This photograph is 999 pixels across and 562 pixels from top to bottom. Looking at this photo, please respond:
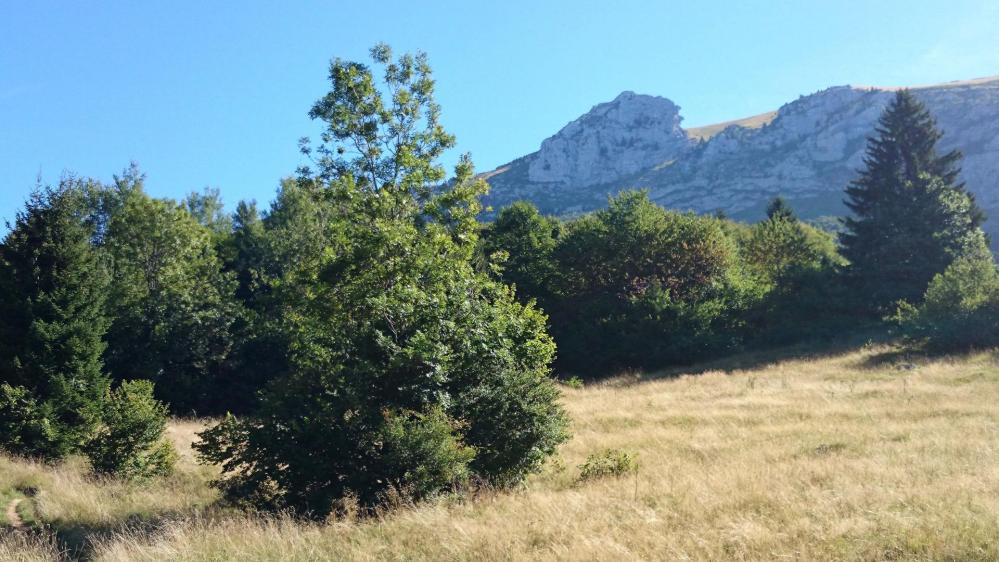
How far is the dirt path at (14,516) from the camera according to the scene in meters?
10.6

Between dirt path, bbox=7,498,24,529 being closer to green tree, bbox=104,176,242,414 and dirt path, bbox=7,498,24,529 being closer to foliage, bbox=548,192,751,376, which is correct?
green tree, bbox=104,176,242,414

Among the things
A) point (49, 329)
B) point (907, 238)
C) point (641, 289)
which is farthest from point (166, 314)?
point (907, 238)

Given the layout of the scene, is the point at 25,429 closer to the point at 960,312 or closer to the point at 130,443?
the point at 130,443

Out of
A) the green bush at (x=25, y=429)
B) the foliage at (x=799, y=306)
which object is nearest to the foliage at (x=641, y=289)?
the foliage at (x=799, y=306)

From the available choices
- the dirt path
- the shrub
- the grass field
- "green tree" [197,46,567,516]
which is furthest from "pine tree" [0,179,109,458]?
the shrub

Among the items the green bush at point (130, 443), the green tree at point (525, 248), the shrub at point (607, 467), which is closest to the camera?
the shrub at point (607, 467)

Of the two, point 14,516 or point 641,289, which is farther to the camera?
point 641,289

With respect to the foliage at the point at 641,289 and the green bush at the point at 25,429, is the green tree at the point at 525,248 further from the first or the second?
the green bush at the point at 25,429

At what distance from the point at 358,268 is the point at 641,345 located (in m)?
30.4

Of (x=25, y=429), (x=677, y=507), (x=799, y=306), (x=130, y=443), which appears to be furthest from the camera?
(x=799, y=306)

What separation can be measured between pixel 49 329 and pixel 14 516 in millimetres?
9743

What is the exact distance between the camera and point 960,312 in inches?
1210

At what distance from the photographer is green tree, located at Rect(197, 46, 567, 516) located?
8.94 meters

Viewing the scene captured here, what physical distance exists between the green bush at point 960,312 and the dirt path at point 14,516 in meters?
37.1
